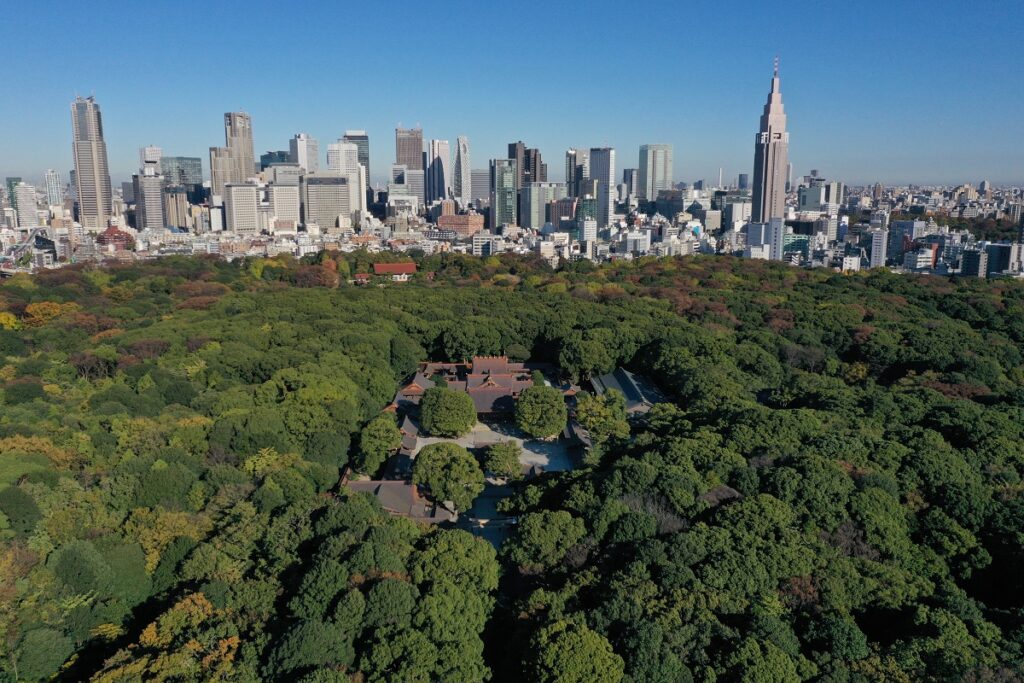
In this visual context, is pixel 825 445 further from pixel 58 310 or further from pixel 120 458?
pixel 58 310

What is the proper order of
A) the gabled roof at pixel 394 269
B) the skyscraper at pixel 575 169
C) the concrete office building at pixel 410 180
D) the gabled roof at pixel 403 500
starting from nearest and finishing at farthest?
1. the gabled roof at pixel 403 500
2. the gabled roof at pixel 394 269
3. the skyscraper at pixel 575 169
4. the concrete office building at pixel 410 180

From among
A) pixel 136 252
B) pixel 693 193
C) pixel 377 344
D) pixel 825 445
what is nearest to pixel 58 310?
pixel 377 344

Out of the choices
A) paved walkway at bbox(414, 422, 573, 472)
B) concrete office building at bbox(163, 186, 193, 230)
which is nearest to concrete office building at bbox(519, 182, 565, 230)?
concrete office building at bbox(163, 186, 193, 230)

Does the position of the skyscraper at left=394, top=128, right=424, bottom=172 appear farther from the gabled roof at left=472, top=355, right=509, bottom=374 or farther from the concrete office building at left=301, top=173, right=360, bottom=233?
the gabled roof at left=472, top=355, right=509, bottom=374

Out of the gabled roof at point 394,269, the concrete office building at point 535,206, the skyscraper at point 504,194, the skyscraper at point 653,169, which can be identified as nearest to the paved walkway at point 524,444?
the gabled roof at point 394,269

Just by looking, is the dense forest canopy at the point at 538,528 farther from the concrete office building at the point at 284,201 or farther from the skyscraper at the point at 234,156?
the skyscraper at the point at 234,156

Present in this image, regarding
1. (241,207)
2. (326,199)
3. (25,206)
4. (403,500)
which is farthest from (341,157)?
(403,500)

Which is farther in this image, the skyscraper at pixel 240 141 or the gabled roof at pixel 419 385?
the skyscraper at pixel 240 141

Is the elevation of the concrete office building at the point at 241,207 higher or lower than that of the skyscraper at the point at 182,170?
lower
